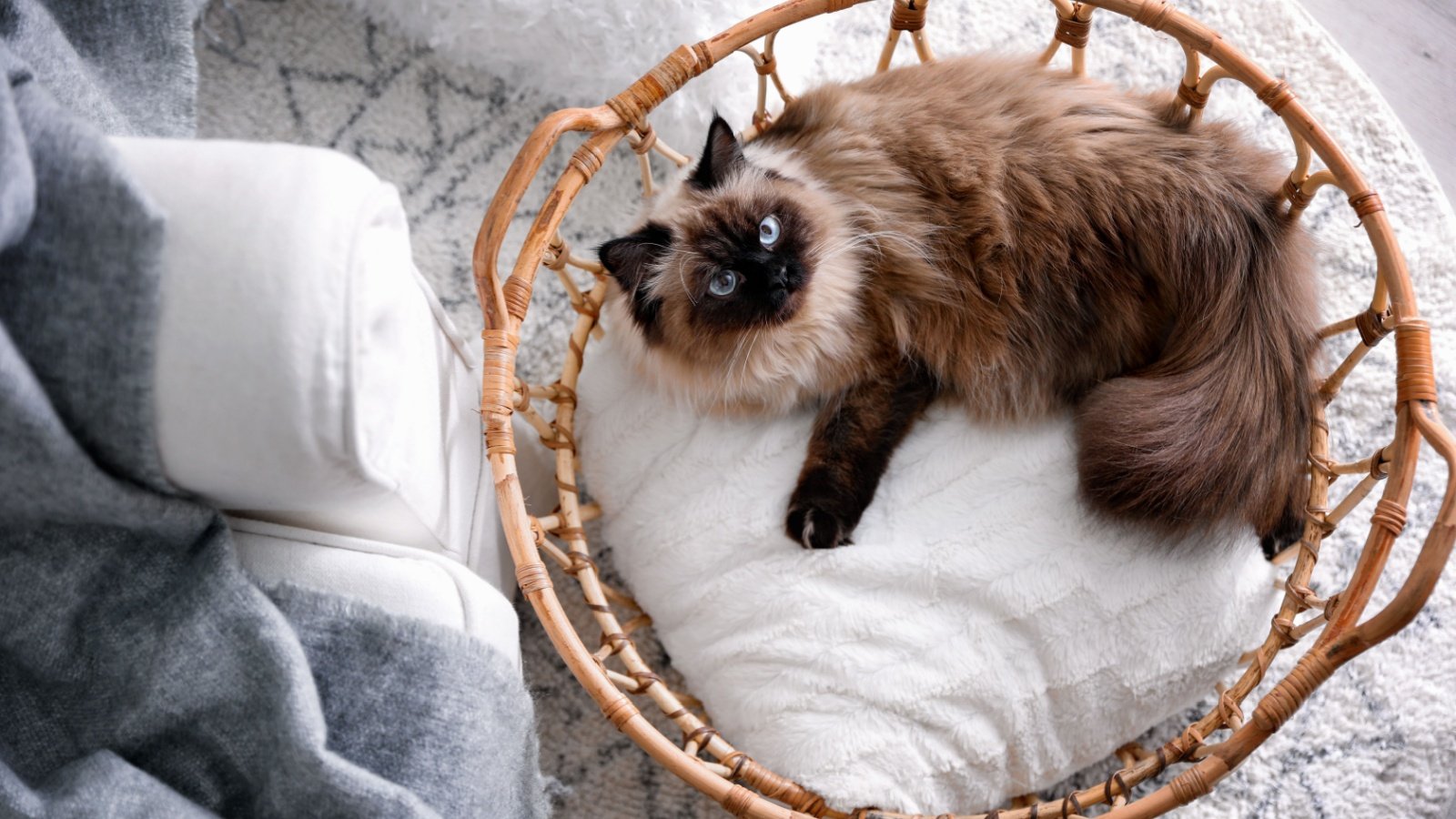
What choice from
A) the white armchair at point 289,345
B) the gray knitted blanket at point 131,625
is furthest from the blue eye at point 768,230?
the gray knitted blanket at point 131,625

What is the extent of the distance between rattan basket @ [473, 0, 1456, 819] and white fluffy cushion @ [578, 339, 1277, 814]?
0.06 m

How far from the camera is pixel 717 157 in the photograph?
1102 millimetres

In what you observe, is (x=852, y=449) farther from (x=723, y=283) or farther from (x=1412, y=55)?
(x=1412, y=55)

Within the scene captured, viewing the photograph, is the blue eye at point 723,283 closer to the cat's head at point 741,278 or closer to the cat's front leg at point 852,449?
the cat's head at point 741,278

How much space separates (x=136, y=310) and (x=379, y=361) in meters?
0.18

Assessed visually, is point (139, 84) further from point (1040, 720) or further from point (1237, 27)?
→ point (1237, 27)

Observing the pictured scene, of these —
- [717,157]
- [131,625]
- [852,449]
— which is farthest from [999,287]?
[131,625]

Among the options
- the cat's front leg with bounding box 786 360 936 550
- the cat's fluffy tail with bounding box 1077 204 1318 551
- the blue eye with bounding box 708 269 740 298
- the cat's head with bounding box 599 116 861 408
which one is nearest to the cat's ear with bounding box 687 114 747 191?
the cat's head with bounding box 599 116 861 408

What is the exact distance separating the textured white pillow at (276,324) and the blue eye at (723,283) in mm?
352

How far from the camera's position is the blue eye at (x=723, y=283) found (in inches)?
43.6

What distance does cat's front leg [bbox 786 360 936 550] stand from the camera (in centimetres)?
117

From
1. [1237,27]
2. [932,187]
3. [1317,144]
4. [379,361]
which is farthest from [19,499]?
[1237,27]

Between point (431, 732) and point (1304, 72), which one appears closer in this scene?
point (431, 732)

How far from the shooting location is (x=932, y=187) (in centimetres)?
116
